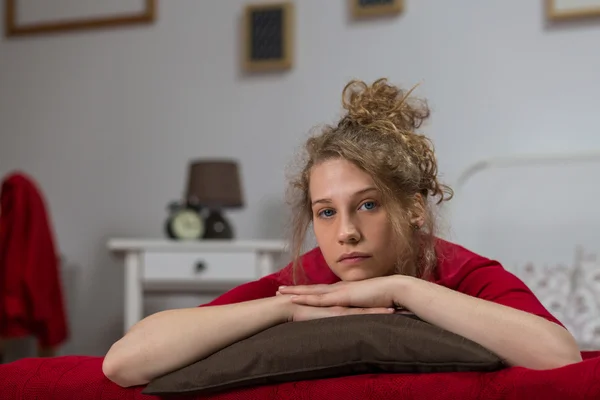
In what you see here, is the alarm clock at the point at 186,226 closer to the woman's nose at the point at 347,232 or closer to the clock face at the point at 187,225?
the clock face at the point at 187,225

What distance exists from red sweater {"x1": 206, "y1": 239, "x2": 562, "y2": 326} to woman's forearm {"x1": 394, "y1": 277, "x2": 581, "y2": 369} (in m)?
0.07

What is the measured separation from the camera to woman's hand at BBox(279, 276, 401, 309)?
3.33ft

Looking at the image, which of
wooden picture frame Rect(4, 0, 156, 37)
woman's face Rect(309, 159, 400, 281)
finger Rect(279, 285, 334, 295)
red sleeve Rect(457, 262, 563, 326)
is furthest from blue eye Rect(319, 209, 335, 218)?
wooden picture frame Rect(4, 0, 156, 37)

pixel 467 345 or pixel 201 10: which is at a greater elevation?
pixel 201 10

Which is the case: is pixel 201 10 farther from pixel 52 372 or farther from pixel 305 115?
pixel 52 372

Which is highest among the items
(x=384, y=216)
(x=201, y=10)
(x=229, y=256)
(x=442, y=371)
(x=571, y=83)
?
(x=201, y=10)

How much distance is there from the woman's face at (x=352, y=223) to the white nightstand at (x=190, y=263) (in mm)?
1395

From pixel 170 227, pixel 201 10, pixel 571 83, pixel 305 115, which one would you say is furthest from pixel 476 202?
pixel 201 10

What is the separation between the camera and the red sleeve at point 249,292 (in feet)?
3.89

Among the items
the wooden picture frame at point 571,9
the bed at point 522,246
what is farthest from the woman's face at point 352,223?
the wooden picture frame at point 571,9

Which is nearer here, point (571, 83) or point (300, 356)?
point (300, 356)

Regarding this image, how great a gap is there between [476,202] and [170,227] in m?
1.04

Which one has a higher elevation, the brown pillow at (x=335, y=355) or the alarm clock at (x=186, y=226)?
the brown pillow at (x=335, y=355)

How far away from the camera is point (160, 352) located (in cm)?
98
